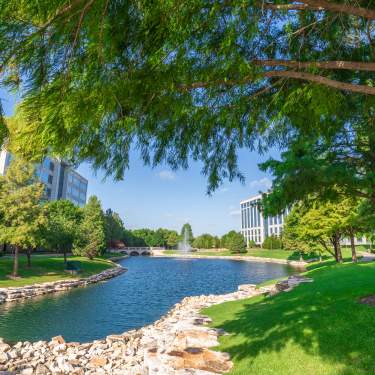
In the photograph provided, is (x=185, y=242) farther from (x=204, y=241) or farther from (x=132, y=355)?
(x=132, y=355)

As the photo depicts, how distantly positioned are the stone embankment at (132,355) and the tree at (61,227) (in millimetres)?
17345

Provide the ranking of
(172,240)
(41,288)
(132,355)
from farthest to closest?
(172,240), (41,288), (132,355)

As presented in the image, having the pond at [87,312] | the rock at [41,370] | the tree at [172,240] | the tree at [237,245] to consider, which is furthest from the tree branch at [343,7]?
the tree at [172,240]

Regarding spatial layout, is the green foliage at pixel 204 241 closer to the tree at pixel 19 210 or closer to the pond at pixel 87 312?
the pond at pixel 87 312

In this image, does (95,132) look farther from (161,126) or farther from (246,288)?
(246,288)

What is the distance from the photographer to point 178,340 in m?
7.94

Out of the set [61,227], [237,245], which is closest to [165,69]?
[61,227]

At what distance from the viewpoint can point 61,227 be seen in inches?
1405

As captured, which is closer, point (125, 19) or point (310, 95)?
point (125, 19)

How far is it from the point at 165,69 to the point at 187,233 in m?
110

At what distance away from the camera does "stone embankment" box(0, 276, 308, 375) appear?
6.57 metres

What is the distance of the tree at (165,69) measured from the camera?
9.77ft

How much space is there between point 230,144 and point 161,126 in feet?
3.95

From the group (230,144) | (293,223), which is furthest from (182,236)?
(230,144)
